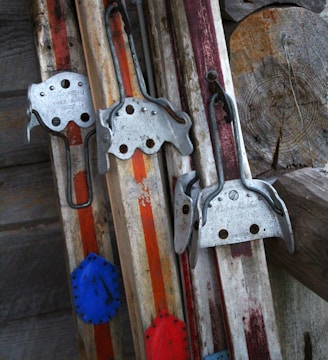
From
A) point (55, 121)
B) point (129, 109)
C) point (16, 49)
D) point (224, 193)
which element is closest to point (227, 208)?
point (224, 193)

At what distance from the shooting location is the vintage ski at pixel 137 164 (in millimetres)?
1178

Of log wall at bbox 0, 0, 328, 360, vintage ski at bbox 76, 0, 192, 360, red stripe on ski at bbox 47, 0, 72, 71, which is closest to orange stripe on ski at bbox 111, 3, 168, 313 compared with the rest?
vintage ski at bbox 76, 0, 192, 360

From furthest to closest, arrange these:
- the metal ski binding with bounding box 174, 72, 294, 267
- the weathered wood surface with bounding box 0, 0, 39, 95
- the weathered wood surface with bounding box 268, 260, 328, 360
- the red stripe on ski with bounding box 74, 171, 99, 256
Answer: the weathered wood surface with bounding box 268, 260, 328, 360 < the weathered wood surface with bounding box 0, 0, 39, 95 < the red stripe on ski with bounding box 74, 171, 99, 256 < the metal ski binding with bounding box 174, 72, 294, 267

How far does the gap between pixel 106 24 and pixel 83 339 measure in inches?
23.0

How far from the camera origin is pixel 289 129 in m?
1.40

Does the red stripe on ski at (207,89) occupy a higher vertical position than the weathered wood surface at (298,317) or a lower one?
higher

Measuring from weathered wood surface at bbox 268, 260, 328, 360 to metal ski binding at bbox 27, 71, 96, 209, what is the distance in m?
0.49

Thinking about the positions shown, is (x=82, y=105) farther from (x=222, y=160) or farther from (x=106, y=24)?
(x=222, y=160)

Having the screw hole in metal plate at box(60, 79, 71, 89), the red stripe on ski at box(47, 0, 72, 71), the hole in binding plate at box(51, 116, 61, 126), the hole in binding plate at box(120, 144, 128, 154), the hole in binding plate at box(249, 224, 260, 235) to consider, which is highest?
the red stripe on ski at box(47, 0, 72, 71)

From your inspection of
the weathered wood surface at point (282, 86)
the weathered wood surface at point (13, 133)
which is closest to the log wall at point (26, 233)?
the weathered wood surface at point (13, 133)

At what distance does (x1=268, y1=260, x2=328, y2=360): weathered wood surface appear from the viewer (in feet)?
4.82

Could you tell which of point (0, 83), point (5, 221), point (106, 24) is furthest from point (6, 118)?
point (106, 24)

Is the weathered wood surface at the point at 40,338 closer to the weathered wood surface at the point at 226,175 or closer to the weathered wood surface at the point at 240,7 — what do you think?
the weathered wood surface at the point at 226,175

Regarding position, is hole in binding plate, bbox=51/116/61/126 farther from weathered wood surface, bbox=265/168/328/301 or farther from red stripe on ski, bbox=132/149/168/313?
weathered wood surface, bbox=265/168/328/301
